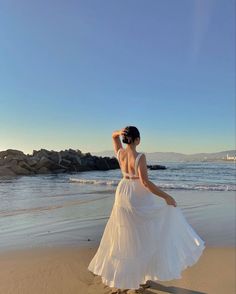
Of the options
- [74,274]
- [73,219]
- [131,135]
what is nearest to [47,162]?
[73,219]

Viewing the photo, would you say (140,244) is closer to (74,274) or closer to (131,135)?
(131,135)

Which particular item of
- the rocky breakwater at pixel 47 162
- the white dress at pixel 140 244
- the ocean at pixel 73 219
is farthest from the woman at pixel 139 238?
the rocky breakwater at pixel 47 162

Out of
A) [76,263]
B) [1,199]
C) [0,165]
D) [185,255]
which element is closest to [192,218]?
[76,263]

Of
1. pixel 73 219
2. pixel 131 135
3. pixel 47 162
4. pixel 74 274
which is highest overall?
pixel 47 162

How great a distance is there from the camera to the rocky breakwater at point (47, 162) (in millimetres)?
Answer: 33219

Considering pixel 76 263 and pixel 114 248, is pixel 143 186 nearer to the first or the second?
pixel 114 248

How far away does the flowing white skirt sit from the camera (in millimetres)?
4504

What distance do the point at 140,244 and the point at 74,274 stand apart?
1.62 metres

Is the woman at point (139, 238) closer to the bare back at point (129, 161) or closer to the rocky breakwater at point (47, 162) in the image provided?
the bare back at point (129, 161)

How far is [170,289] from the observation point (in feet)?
16.8

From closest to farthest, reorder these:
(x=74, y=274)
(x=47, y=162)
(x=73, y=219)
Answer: (x=74, y=274) < (x=73, y=219) < (x=47, y=162)

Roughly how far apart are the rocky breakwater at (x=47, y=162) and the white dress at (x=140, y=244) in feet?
87.6

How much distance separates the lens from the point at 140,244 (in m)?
4.55

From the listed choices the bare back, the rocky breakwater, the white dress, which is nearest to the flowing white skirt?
the white dress
